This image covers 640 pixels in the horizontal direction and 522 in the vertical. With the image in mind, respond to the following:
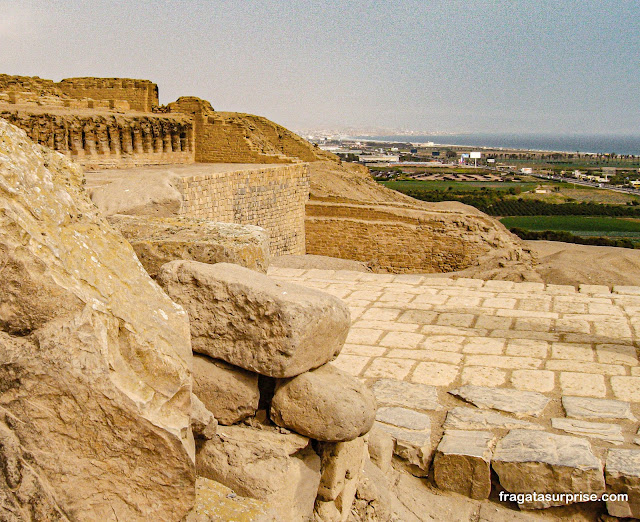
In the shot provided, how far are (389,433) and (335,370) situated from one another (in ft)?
3.87

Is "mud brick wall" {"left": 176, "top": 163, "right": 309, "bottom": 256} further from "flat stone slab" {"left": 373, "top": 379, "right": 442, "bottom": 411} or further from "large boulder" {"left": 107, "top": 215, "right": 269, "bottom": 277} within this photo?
"large boulder" {"left": 107, "top": 215, "right": 269, "bottom": 277}

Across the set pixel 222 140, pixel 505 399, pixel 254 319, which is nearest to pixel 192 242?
pixel 254 319

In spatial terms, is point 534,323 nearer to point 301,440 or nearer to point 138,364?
point 301,440

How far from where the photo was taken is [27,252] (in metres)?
2.06

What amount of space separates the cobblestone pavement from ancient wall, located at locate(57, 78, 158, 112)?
15.0 metres

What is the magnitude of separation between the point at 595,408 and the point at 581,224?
3054 centimetres

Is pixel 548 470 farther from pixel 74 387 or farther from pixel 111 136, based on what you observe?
pixel 111 136

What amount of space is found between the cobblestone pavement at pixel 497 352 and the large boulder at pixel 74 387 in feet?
7.84

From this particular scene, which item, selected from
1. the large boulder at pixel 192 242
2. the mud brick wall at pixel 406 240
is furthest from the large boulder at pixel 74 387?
the mud brick wall at pixel 406 240

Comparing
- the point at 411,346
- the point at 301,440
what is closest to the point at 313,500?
the point at 301,440

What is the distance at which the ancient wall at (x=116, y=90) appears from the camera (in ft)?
71.2

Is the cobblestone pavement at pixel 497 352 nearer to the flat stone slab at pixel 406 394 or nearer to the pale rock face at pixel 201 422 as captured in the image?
the flat stone slab at pixel 406 394

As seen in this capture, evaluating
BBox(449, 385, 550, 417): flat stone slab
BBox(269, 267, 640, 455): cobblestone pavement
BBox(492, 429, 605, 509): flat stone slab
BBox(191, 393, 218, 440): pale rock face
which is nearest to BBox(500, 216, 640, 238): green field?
BBox(269, 267, 640, 455): cobblestone pavement

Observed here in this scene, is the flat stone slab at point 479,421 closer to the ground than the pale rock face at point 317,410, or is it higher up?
closer to the ground
